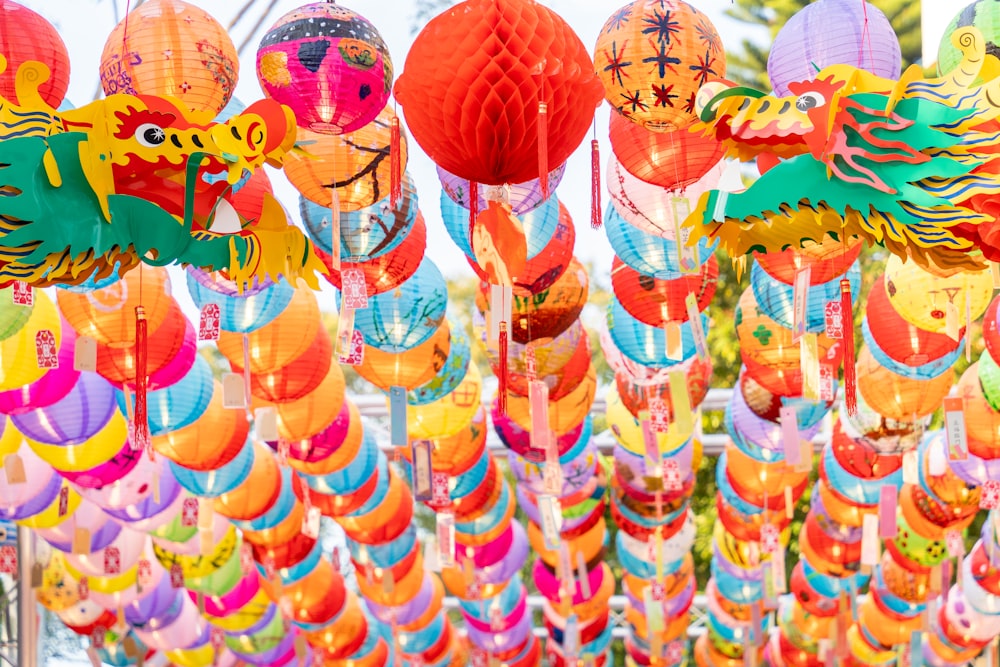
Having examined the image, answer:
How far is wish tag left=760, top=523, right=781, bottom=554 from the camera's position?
290 inches

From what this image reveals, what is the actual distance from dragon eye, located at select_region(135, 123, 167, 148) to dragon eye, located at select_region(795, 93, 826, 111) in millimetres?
1359

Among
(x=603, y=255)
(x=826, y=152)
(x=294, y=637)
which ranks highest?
(x=826, y=152)

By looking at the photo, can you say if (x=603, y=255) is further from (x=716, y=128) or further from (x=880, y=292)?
(x=716, y=128)

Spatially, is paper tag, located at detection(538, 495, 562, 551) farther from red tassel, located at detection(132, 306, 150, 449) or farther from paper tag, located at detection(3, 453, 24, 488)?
red tassel, located at detection(132, 306, 150, 449)

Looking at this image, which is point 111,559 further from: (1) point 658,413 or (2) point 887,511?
(2) point 887,511

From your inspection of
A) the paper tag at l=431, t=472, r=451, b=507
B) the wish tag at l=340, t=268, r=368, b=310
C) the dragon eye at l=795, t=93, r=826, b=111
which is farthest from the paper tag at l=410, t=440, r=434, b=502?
the dragon eye at l=795, t=93, r=826, b=111

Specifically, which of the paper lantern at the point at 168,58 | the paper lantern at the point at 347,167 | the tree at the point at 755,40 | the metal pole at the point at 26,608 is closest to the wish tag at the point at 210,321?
the paper lantern at the point at 347,167

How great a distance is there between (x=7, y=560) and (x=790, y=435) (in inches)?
158

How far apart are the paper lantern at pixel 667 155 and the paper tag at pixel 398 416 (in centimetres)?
147

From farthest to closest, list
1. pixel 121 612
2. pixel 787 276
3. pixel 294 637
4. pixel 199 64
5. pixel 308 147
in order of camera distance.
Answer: pixel 294 637 → pixel 121 612 → pixel 787 276 → pixel 308 147 → pixel 199 64

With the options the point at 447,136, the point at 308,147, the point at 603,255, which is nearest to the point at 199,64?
the point at 308,147

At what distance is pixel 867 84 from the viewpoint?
3.03m

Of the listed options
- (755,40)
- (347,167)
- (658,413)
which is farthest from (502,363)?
(755,40)

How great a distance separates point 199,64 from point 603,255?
38.7ft
